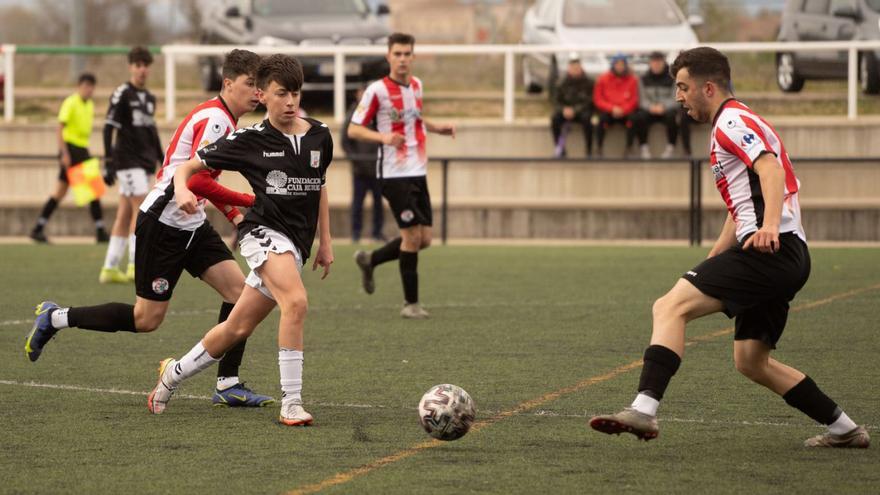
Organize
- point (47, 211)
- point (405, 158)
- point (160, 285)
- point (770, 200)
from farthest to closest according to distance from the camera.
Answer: point (47, 211) → point (405, 158) → point (160, 285) → point (770, 200)

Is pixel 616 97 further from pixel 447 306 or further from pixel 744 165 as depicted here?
pixel 744 165

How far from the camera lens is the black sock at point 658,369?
620 cm

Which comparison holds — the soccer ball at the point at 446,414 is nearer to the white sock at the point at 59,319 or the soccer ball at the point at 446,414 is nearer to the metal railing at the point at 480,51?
the white sock at the point at 59,319

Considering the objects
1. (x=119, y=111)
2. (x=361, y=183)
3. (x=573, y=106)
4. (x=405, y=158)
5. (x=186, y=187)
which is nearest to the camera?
(x=186, y=187)

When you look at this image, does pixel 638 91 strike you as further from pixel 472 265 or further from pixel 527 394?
pixel 527 394

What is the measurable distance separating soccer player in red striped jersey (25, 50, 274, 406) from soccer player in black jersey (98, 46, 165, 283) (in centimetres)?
620

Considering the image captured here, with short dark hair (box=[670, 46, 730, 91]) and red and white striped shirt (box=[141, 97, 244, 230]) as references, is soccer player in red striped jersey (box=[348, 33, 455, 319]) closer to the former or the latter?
red and white striped shirt (box=[141, 97, 244, 230])

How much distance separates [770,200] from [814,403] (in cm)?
96

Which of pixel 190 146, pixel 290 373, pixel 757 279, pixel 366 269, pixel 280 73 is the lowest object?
pixel 366 269

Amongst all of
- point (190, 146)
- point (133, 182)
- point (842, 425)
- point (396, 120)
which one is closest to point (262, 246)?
point (190, 146)

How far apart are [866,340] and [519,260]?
725 centimetres

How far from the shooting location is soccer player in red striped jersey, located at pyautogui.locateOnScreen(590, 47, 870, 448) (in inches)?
243

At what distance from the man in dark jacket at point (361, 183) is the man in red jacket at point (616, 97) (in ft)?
10.2

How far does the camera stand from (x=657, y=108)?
2019cm
